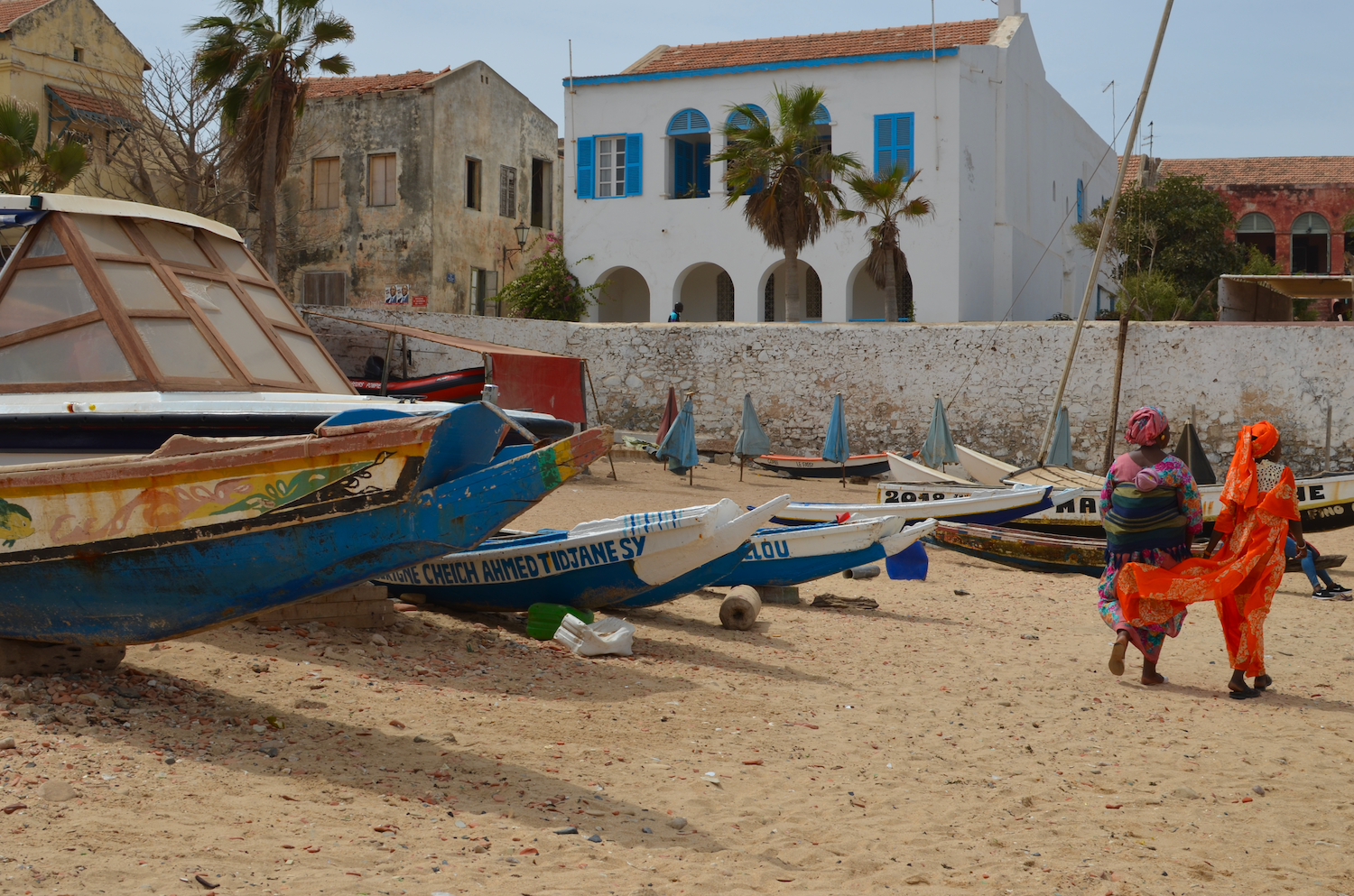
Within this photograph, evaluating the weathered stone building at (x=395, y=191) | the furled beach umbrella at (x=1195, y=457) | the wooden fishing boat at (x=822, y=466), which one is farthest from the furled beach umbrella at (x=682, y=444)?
the weathered stone building at (x=395, y=191)

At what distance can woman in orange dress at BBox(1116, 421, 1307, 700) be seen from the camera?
6547mm

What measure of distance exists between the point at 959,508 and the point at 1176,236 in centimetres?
1971

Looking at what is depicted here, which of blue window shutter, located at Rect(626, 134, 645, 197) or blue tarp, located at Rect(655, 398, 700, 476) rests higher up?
blue window shutter, located at Rect(626, 134, 645, 197)

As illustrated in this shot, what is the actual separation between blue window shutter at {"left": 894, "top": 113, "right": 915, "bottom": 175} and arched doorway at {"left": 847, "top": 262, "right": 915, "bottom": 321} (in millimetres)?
2592

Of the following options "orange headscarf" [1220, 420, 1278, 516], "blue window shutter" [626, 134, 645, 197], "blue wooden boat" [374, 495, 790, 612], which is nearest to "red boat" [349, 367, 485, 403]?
"blue wooden boat" [374, 495, 790, 612]

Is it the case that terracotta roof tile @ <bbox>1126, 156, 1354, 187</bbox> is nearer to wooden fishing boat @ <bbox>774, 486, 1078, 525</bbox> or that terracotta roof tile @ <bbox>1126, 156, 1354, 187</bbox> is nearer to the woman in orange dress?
wooden fishing boat @ <bbox>774, 486, 1078, 525</bbox>

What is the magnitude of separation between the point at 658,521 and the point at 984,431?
1390 cm

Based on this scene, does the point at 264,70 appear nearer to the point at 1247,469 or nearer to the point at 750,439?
the point at 750,439

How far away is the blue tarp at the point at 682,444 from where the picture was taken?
17.7 metres

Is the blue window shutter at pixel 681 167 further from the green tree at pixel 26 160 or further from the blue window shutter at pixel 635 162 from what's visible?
the green tree at pixel 26 160

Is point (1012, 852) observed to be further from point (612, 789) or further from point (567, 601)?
point (567, 601)

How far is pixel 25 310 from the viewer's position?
589 cm

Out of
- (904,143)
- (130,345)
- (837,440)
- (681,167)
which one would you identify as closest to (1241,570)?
(130,345)

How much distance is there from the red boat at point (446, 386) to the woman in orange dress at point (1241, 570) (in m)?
11.0
